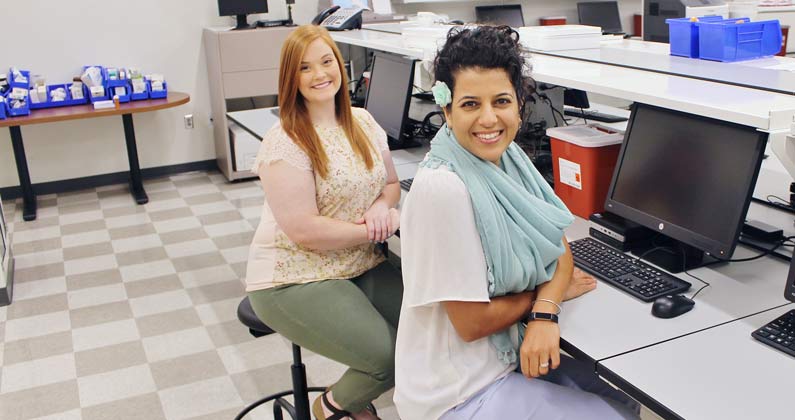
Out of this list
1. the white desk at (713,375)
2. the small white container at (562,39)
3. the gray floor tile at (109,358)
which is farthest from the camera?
the gray floor tile at (109,358)

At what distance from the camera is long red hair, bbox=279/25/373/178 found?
1946 millimetres

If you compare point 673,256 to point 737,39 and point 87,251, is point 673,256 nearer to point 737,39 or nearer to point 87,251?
point 737,39

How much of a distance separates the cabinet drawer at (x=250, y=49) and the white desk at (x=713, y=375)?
12.5ft

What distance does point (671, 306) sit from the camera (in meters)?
1.51

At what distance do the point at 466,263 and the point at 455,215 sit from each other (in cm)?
9

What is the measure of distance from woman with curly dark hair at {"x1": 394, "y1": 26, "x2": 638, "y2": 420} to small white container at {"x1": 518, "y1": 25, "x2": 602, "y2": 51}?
1091mm

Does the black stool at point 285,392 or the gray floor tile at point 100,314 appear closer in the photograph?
the black stool at point 285,392

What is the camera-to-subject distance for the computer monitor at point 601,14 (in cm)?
603

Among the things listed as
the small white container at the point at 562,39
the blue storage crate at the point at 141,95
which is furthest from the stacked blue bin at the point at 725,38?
the blue storage crate at the point at 141,95

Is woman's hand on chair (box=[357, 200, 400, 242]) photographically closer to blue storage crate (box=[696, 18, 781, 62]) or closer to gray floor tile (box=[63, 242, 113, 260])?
blue storage crate (box=[696, 18, 781, 62])

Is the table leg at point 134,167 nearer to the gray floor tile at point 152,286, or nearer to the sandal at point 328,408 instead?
the gray floor tile at point 152,286

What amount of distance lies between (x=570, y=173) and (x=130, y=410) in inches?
64.9

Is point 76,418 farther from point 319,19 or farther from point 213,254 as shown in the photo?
point 319,19

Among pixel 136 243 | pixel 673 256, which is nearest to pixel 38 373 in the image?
pixel 136 243
